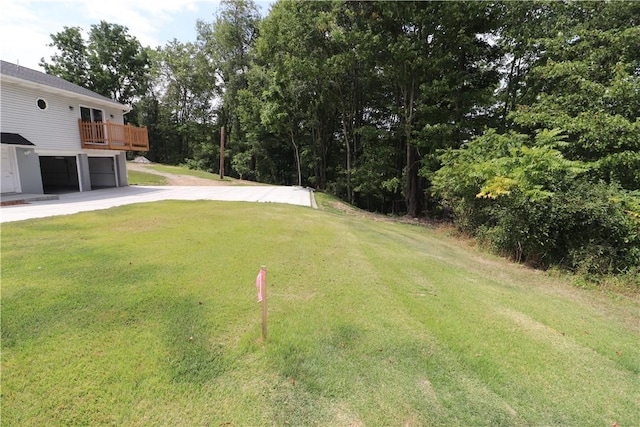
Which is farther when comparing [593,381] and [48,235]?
[48,235]

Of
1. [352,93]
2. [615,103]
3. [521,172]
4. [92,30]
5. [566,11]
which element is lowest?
[521,172]

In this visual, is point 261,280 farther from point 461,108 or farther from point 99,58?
point 99,58

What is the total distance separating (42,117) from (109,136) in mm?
2472

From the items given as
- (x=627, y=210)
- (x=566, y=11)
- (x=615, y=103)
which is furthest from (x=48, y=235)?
(x=566, y=11)

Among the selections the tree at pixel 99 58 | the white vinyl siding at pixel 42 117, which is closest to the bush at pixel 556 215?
the white vinyl siding at pixel 42 117

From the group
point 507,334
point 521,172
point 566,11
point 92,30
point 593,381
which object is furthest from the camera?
point 92,30

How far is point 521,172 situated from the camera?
7.46 meters

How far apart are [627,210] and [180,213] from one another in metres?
10.4

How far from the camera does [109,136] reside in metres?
13.9

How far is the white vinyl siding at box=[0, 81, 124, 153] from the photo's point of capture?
10.6m

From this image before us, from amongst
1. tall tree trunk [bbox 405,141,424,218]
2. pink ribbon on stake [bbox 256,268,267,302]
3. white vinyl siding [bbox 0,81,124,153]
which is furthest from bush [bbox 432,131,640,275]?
white vinyl siding [bbox 0,81,124,153]

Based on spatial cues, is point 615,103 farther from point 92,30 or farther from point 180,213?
point 92,30

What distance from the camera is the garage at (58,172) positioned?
14.7m

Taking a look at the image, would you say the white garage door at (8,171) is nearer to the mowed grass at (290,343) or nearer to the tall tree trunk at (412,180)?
the mowed grass at (290,343)
